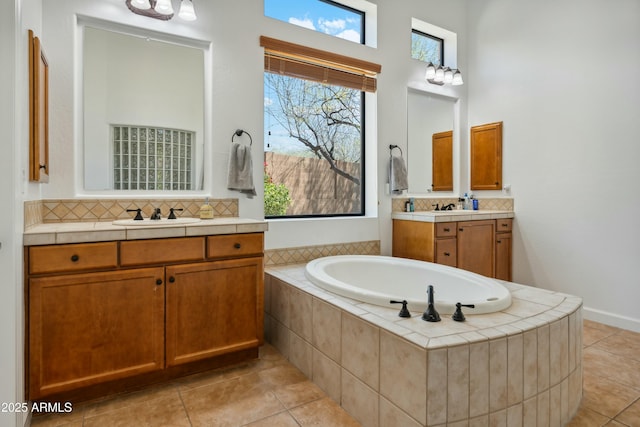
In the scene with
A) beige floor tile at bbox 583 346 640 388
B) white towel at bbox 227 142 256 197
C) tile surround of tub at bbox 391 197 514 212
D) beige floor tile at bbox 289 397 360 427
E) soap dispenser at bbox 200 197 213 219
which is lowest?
beige floor tile at bbox 289 397 360 427

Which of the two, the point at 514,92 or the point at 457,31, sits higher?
the point at 457,31

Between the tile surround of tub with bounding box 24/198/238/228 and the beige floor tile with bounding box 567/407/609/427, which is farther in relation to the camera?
the tile surround of tub with bounding box 24/198/238/228

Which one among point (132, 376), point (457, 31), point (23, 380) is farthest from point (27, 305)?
point (457, 31)

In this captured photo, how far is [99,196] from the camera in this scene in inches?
90.7

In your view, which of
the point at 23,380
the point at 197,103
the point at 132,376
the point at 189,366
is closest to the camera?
the point at 23,380

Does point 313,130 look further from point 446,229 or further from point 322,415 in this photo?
point 322,415

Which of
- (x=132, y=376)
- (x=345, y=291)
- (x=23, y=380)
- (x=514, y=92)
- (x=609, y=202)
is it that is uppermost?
(x=514, y=92)

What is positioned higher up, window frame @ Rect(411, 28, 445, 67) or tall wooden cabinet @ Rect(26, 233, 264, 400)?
window frame @ Rect(411, 28, 445, 67)

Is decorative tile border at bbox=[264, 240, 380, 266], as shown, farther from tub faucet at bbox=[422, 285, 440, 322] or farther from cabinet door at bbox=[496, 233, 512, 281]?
tub faucet at bbox=[422, 285, 440, 322]

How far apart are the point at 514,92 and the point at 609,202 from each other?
144 centimetres

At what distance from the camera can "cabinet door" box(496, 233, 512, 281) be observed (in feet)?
12.0

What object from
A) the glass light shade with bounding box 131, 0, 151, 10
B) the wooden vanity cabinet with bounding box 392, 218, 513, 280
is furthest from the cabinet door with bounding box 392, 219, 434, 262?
the glass light shade with bounding box 131, 0, 151, 10

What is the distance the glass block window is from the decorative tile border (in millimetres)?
862

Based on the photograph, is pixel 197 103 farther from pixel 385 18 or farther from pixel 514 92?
pixel 514 92
